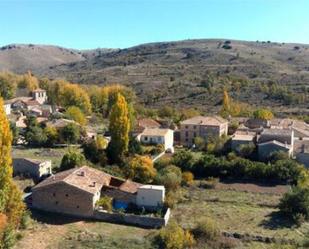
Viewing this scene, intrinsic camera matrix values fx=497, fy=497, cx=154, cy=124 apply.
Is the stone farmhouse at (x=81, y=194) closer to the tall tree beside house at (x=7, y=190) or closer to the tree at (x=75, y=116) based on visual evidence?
the tall tree beside house at (x=7, y=190)

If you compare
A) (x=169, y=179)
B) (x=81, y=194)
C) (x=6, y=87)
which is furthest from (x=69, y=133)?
(x=6, y=87)

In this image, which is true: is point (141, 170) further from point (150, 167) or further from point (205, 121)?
point (205, 121)

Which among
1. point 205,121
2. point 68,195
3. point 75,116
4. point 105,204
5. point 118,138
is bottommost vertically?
point 105,204

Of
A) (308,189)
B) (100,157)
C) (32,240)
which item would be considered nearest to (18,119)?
(100,157)

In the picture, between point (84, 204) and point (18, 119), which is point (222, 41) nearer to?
point (18, 119)

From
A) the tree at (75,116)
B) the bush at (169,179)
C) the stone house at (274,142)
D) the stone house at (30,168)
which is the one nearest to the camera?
the bush at (169,179)

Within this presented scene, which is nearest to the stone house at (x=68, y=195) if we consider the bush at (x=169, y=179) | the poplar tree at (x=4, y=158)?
the bush at (x=169, y=179)
